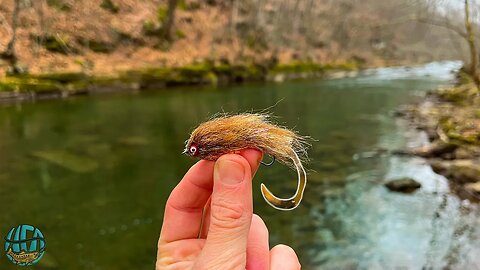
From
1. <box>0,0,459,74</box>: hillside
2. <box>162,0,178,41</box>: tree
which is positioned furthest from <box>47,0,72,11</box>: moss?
<box>162,0,178,41</box>: tree

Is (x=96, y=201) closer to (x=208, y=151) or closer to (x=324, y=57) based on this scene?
(x=208, y=151)

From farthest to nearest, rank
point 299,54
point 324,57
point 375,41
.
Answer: point 375,41, point 324,57, point 299,54

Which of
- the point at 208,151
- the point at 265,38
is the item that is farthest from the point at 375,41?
the point at 208,151

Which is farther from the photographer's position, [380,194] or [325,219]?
[380,194]

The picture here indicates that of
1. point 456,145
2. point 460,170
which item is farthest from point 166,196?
point 456,145

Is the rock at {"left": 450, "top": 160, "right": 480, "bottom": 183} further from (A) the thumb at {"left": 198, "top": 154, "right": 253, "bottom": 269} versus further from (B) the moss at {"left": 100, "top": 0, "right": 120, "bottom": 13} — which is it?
(B) the moss at {"left": 100, "top": 0, "right": 120, "bottom": 13}

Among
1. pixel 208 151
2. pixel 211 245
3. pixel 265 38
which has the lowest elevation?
pixel 211 245
